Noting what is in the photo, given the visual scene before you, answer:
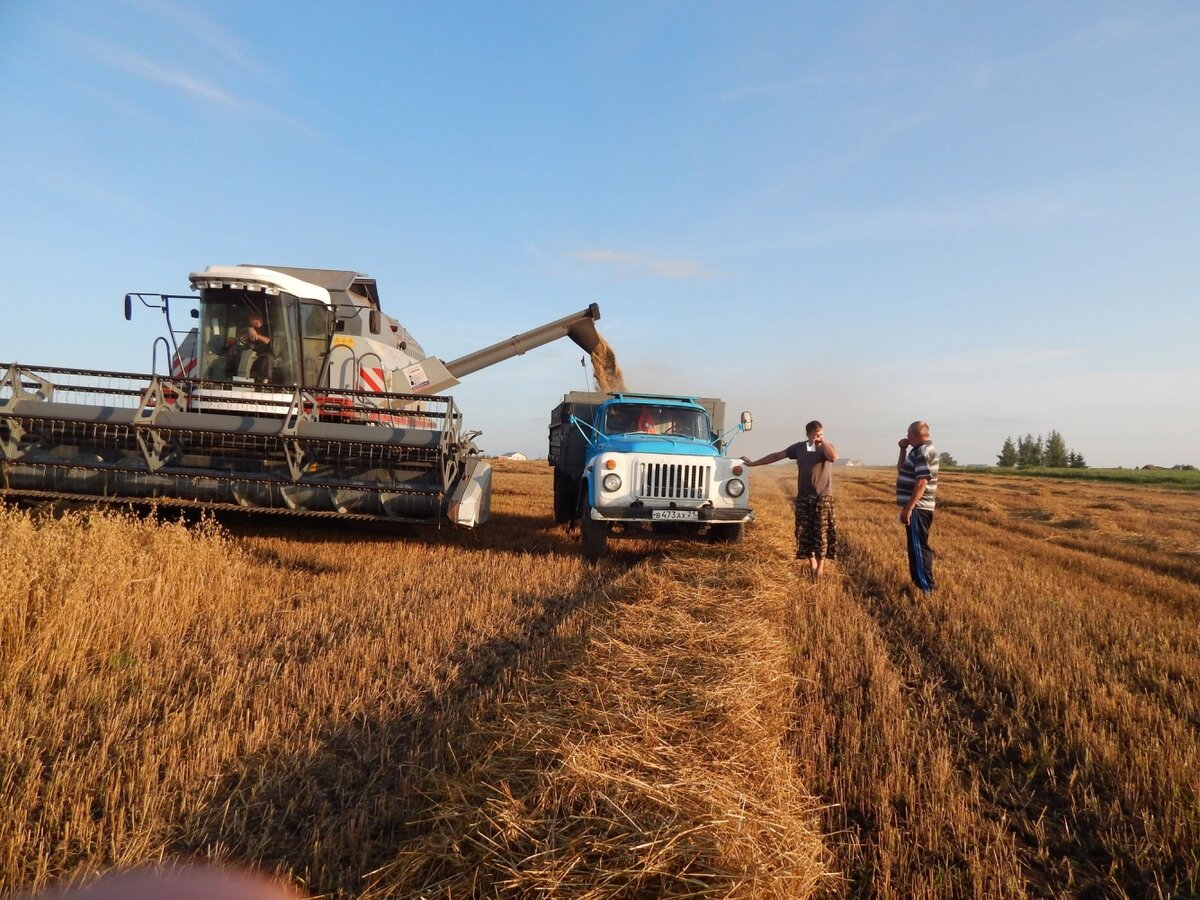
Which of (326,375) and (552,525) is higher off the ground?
(326,375)

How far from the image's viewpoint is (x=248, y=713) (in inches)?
134

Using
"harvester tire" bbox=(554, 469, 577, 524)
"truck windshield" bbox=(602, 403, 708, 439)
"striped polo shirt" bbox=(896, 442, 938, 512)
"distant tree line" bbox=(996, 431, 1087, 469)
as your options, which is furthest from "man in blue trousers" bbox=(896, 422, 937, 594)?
"distant tree line" bbox=(996, 431, 1087, 469)

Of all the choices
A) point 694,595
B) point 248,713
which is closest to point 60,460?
point 248,713

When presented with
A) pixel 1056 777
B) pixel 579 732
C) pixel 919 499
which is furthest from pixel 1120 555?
pixel 579 732

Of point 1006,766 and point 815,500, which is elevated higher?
point 815,500

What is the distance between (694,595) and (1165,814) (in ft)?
11.6

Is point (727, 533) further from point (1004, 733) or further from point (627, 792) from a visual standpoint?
point (627, 792)

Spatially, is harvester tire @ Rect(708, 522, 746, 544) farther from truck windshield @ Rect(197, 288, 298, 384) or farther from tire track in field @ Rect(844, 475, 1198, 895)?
truck windshield @ Rect(197, 288, 298, 384)

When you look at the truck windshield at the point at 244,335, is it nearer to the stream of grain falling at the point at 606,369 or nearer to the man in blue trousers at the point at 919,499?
the stream of grain falling at the point at 606,369

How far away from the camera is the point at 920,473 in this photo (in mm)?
6797

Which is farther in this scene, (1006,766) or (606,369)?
(606,369)

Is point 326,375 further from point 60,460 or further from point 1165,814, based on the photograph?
point 1165,814

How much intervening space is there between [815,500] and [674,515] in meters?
1.55

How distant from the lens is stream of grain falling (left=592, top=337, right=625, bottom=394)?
1352cm
